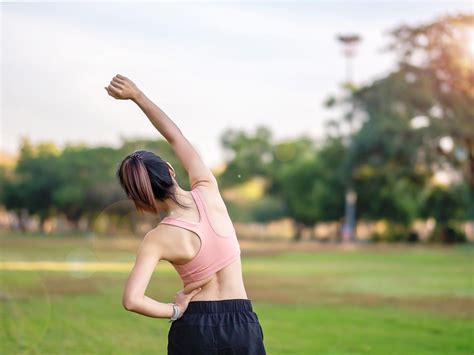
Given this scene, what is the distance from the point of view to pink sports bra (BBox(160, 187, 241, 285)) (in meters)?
3.23

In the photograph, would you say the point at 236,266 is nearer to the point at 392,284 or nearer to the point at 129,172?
the point at 129,172

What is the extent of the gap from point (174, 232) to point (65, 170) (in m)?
83.8

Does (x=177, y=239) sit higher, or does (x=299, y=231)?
(x=299, y=231)

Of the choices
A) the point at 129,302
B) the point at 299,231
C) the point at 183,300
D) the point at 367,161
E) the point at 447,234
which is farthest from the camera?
the point at 299,231

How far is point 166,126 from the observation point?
339 cm

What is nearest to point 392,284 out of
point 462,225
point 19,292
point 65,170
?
point 19,292

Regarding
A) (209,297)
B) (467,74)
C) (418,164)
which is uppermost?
(467,74)

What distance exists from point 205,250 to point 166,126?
51 centimetres

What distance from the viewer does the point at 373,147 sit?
48125 mm

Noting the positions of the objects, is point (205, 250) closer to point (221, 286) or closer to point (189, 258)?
point (189, 258)

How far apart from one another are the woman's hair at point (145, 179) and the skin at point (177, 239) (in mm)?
42

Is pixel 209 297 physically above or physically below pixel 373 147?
below

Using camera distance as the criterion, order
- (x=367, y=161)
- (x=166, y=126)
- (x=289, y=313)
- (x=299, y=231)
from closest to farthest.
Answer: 1. (x=166, y=126)
2. (x=289, y=313)
3. (x=367, y=161)
4. (x=299, y=231)

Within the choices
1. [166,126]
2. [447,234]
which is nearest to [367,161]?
[447,234]
